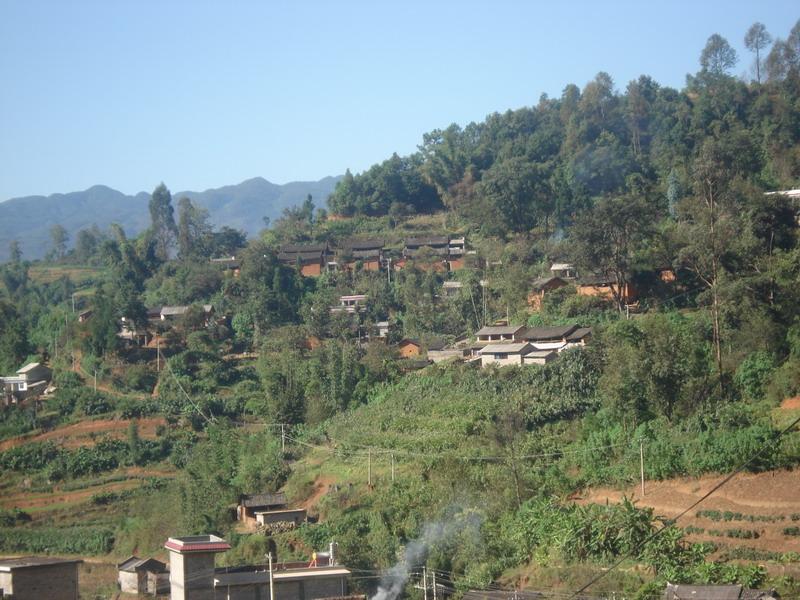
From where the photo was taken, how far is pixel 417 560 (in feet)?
67.2

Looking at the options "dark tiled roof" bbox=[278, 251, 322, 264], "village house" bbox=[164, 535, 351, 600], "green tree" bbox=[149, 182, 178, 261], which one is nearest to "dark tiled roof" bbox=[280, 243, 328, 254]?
"dark tiled roof" bbox=[278, 251, 322, 264]


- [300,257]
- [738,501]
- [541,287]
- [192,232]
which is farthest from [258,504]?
[192,232]

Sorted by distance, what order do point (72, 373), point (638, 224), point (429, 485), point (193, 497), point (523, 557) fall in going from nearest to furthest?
point (523, 557) → point (429, 485) → point (193, 497) → point (638, 224) → point (72, 373)

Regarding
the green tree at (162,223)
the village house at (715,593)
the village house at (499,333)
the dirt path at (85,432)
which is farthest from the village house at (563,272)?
the green tree at (162,223)

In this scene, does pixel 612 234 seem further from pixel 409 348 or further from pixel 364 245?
pixel 364 245

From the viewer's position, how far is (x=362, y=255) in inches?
1711

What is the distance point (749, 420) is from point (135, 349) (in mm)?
22699

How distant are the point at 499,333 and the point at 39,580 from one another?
17355mm

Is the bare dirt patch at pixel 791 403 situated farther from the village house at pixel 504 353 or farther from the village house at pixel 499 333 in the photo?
the village house at pixel 499 333

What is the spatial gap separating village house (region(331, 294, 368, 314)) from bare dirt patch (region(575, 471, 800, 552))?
18.2m

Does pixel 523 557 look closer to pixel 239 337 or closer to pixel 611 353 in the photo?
pixel 611 353

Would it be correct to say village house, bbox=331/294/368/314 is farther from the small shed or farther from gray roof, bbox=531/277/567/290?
the small shed

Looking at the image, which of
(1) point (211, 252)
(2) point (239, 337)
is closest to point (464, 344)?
(2) point (239, 337)

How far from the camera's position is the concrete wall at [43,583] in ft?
53.0
